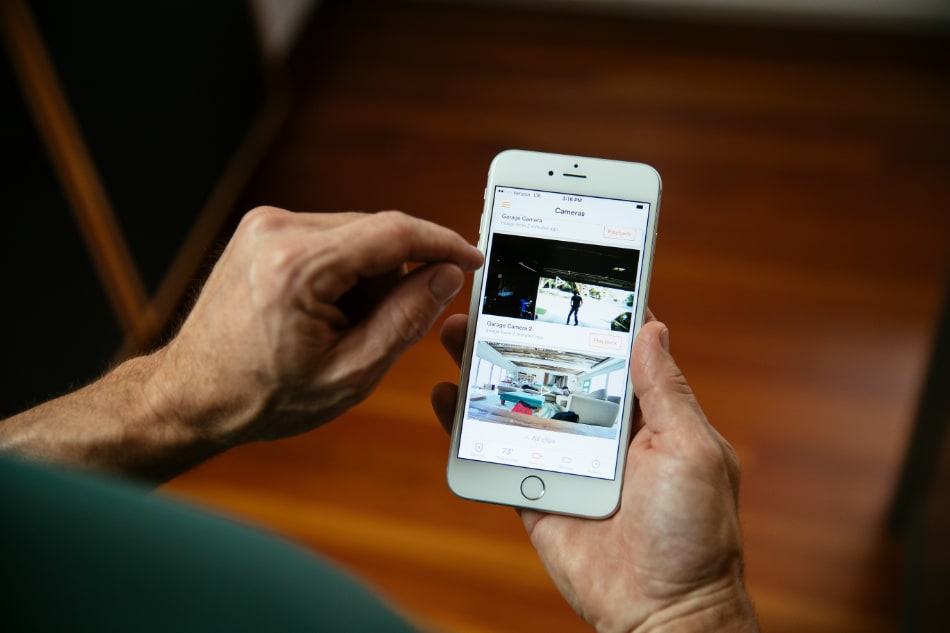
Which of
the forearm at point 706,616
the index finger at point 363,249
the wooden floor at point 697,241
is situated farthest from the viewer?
the wooden floor at point 697,241

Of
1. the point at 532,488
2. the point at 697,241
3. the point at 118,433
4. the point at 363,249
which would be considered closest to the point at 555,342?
the point at 532,488

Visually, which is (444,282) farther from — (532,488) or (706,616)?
(706,616)

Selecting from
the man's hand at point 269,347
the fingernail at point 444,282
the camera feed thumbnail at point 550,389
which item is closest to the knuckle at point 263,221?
the man's hand at point 269,347

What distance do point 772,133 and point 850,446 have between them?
2.69 ft

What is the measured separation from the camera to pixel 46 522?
0.17 meters

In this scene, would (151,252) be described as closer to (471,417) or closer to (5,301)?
(5,301)

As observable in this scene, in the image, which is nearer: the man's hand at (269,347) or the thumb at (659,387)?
the man's hand at (269,347)

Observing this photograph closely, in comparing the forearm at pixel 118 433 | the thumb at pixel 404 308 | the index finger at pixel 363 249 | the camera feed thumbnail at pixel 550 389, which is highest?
the index finger at pixel 363 249

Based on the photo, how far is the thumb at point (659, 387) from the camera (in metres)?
0.73

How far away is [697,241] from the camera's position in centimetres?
182

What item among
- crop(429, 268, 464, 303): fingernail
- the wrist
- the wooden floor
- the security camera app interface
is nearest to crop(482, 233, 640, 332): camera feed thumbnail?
the security camera app interface

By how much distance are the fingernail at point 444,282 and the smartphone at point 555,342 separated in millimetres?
121

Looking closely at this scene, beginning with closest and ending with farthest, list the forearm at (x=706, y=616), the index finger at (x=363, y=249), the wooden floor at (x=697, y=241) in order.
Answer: the index finger at (x=363, y=249), the forearm at (x=706, y=616), the wooden floor at (x=697, y=241)

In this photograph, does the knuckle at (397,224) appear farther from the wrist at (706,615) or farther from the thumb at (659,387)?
the wrist at (706,615)
